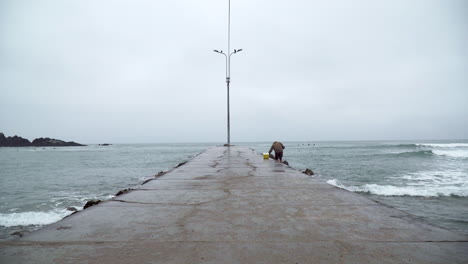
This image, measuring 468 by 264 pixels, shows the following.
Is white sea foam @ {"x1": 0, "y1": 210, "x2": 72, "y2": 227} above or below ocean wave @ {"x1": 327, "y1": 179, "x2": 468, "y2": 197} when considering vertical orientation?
below

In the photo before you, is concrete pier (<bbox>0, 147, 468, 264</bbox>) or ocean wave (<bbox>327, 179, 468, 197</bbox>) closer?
concrete pier (<bbox>0, 147, 468, 264</bbox>)

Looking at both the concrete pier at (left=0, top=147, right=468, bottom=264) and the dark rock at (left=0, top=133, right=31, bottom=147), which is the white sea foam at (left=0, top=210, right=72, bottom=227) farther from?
the dark rock at (left=0, top=133, right=31, bottom=147)

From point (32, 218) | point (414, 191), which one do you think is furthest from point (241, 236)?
point (414, 191)

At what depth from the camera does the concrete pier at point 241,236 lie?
196 cm

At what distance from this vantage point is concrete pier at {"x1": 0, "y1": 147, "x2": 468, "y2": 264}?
1.96 m

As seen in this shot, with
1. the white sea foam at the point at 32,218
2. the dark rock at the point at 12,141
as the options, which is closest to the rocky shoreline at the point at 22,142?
the dark rock at the point at 12,141

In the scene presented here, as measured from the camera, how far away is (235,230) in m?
2.58

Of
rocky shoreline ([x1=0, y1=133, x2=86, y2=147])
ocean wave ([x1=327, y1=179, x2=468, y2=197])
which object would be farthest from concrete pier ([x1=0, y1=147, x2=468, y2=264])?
rocky shoreline ([x1=0, y1=133, x2=86, y2=147])

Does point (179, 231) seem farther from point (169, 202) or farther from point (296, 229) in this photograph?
point (169, 202)

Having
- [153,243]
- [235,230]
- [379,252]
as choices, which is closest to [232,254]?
[235,230]

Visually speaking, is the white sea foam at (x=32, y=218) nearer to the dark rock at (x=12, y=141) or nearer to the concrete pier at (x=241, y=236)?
the concrete pier at (x=241, y=236)

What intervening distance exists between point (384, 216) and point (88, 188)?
12646 millimetres

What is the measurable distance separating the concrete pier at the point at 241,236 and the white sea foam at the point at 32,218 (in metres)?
4.70

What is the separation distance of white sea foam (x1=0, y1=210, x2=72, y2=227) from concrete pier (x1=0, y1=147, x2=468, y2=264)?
470cm
